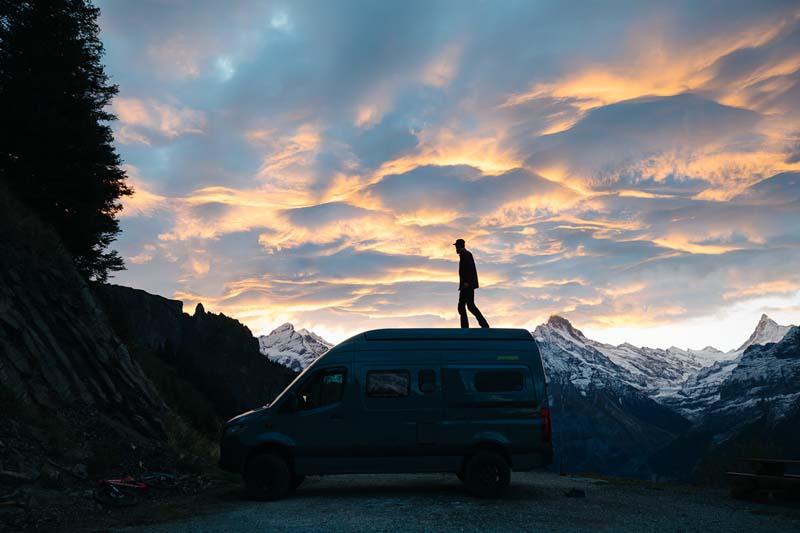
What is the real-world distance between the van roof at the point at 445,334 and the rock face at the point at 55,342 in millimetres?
7426

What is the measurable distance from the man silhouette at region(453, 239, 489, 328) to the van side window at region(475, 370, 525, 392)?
3.04 metres

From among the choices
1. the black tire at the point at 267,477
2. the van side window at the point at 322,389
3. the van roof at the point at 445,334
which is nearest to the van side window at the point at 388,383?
the van side window at the point at 322,389

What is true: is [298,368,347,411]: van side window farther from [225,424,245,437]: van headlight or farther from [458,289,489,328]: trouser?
[458,289,489,328]: trouser

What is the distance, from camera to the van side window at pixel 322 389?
1258cm

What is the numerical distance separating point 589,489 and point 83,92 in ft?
70.7

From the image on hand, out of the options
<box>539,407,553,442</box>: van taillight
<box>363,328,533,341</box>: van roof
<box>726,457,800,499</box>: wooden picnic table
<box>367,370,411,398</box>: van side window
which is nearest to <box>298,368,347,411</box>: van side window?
<box>367,370,411,398</box>: van side window

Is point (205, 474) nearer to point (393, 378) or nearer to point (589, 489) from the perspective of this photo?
point (393, 378)

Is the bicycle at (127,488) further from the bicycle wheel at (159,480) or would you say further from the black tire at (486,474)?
the black tire at (486,474)

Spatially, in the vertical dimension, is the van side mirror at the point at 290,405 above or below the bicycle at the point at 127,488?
above

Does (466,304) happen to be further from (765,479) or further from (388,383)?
(765,479)

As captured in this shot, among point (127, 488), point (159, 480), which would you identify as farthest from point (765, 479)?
point (127, 488)

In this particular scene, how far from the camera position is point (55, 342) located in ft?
50.1

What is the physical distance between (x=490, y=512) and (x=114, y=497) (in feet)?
24.0

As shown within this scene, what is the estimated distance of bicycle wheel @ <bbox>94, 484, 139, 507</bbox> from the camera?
11.6 meters
